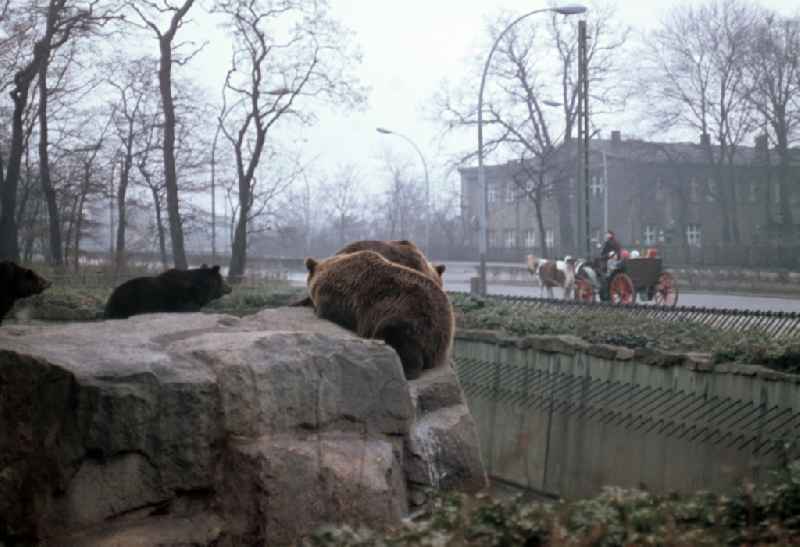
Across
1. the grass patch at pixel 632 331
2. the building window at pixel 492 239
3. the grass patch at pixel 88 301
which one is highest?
the building window at pixel 492 239

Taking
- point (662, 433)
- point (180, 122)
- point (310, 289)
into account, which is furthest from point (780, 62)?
point (310, 289)

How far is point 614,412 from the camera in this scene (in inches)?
548

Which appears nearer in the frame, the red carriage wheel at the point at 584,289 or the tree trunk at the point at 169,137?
the tree trunk at the point at 169,137

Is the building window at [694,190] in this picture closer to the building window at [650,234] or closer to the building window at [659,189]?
the building window at [659,189]

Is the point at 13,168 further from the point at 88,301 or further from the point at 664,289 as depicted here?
the point at 664,289

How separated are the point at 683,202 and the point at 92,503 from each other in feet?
144

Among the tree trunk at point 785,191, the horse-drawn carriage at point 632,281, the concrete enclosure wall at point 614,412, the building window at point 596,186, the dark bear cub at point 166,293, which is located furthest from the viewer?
the building window at point 596,186

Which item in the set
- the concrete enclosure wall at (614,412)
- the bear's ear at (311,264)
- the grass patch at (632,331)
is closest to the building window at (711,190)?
the grass patch at (632,331)

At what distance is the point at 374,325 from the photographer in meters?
9.36

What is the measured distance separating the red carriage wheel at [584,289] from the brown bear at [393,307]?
1876cm

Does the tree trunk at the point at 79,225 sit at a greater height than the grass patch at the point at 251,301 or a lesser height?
greater

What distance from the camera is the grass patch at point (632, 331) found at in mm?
11969

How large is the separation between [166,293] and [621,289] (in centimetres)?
1496

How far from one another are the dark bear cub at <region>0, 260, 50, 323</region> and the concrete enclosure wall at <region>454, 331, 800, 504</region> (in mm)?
5267
